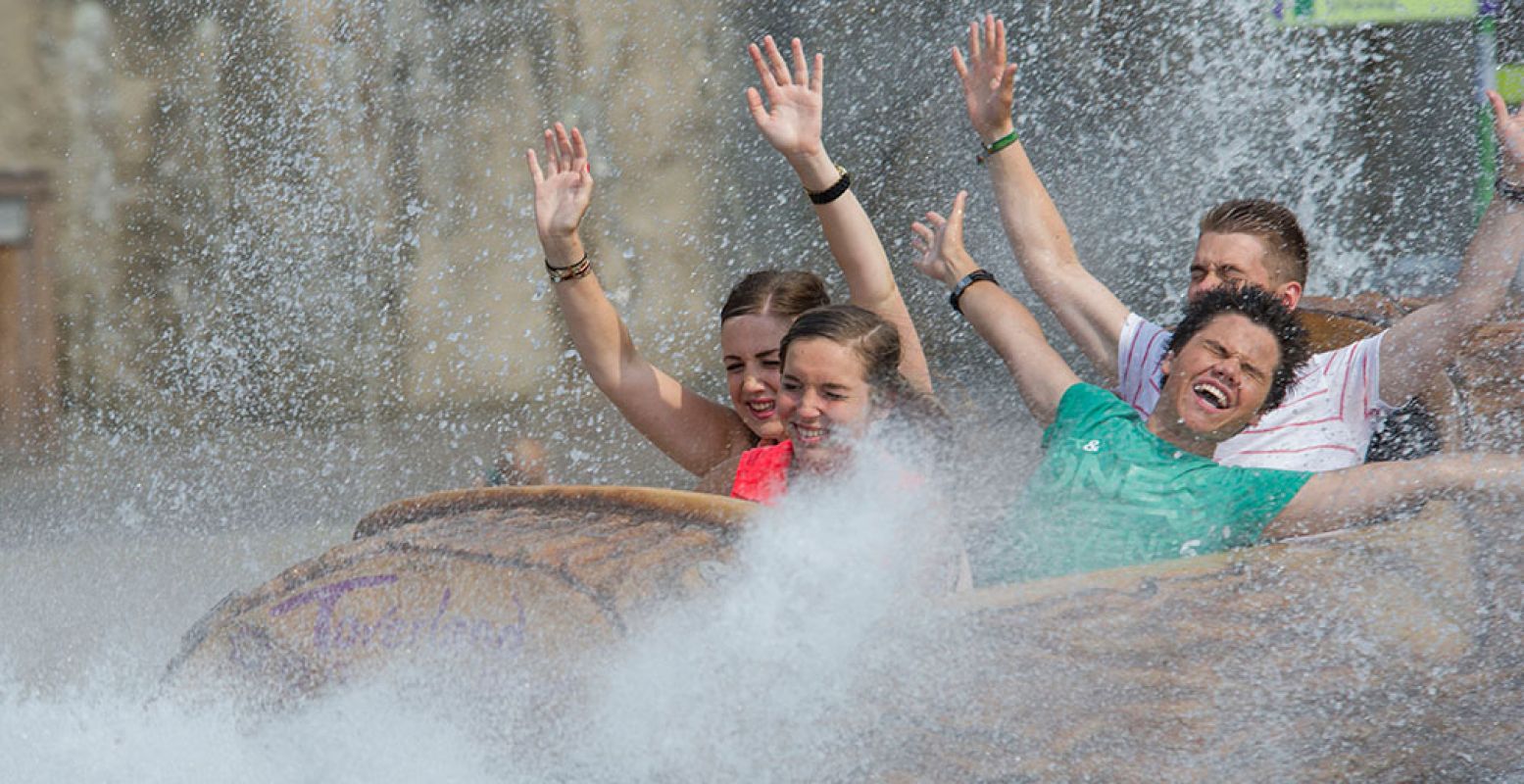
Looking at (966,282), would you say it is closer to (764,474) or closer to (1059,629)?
(764,474)

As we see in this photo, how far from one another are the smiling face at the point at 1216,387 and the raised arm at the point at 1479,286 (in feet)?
1.18

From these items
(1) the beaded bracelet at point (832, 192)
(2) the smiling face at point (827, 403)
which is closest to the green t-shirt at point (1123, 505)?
(2) the smiling face at point (827, 403)

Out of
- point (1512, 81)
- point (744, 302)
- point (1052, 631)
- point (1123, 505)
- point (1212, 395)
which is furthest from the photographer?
point (1512, 81)

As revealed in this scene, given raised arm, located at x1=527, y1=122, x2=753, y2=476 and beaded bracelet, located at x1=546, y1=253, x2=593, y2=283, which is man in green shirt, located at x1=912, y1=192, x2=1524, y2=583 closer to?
raised arm, located at x1=527, y1=122, x2=753, y2=476

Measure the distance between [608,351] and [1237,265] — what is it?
1051 mm

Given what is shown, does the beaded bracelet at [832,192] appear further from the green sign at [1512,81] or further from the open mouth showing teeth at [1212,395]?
the green sign at [1512,81]

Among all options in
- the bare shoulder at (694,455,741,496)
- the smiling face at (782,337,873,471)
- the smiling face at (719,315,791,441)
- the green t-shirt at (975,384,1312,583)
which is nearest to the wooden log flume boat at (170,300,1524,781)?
the green t-shirt at (975,384,1312,583)

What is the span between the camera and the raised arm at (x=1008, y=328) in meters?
2.47

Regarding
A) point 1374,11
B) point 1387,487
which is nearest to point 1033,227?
point 1387,487

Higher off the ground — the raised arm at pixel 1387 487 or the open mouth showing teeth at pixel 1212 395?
the open mouth showing teeth at pixel 1212 395

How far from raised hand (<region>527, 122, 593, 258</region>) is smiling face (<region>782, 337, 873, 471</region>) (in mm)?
569

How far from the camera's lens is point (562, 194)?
273cm

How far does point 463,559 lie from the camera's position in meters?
2.00

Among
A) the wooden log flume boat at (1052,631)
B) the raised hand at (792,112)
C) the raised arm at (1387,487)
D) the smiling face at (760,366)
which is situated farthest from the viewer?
the raised hand at (792,112)
